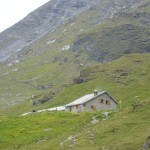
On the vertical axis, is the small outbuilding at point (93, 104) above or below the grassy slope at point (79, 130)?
above

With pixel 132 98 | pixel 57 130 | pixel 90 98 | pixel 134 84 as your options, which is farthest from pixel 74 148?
pixel 134 84

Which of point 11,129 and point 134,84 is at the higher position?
point 134,84

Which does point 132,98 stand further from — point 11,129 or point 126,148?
point 126,148

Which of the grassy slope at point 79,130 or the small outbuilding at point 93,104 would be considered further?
the small outbuilding at point 93,104

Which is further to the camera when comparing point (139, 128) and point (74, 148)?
point (139, 128)

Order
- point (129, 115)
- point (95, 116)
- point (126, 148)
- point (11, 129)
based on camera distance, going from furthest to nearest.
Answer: point (95, 116), point (11, 129), point (129, 115), point (126, 148)

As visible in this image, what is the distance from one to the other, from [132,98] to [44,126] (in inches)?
3444

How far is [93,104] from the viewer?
128750mm

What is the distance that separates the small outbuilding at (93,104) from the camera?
12670 centimetres

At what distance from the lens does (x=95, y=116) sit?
9688cm

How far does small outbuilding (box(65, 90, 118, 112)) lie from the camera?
127 m

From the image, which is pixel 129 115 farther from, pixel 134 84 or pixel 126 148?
pixel 134 84

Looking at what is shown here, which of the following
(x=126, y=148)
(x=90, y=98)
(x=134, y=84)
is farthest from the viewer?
(x=134, y=84)

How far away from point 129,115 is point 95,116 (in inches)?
554
